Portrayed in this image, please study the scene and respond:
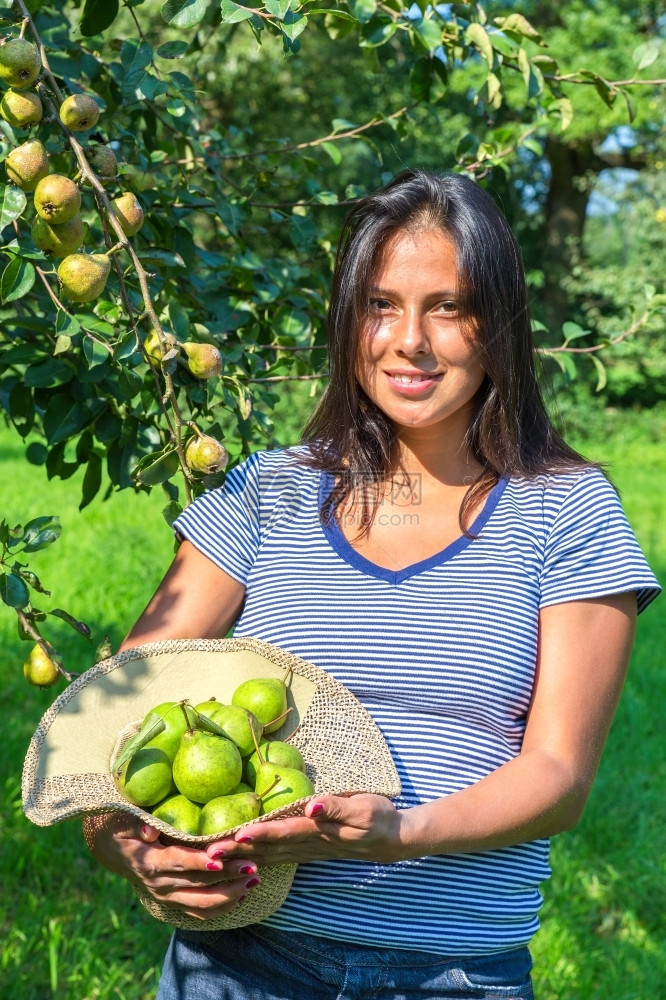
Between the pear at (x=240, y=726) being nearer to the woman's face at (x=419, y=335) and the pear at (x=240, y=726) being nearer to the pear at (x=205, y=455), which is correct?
the pear at (x=205, y=455)

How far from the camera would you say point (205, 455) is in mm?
1396

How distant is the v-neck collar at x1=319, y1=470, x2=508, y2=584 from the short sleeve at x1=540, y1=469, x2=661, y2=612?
0.35 ft

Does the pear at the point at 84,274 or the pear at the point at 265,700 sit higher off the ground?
the pear at the point at 84,274

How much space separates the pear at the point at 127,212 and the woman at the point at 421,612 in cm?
37

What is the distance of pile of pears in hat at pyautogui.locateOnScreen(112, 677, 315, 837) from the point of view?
1255mm

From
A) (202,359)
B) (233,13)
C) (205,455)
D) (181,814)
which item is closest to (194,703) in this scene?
(181,814)

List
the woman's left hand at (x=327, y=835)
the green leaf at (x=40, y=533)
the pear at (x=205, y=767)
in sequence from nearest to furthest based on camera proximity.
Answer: the woman's left hand at (x=327, y=835), the pear at (x=205, y=767), the green leaf at (x=40, y=533)

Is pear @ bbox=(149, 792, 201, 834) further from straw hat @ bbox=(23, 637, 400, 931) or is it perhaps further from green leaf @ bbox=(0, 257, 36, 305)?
green leaf @ bbox=(0, 257, 36, 305)

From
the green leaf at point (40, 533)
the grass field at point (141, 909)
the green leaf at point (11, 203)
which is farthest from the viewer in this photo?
the grass field at point (141, 909)

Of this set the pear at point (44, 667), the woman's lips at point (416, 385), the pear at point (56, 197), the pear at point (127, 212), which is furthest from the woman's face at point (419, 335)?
the pear at point (44, 667)

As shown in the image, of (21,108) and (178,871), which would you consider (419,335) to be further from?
(178,871)

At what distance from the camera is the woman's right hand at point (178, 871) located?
1.21 m

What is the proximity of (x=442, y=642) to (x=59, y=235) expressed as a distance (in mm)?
732

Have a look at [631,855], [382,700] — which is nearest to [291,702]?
[382,700]
